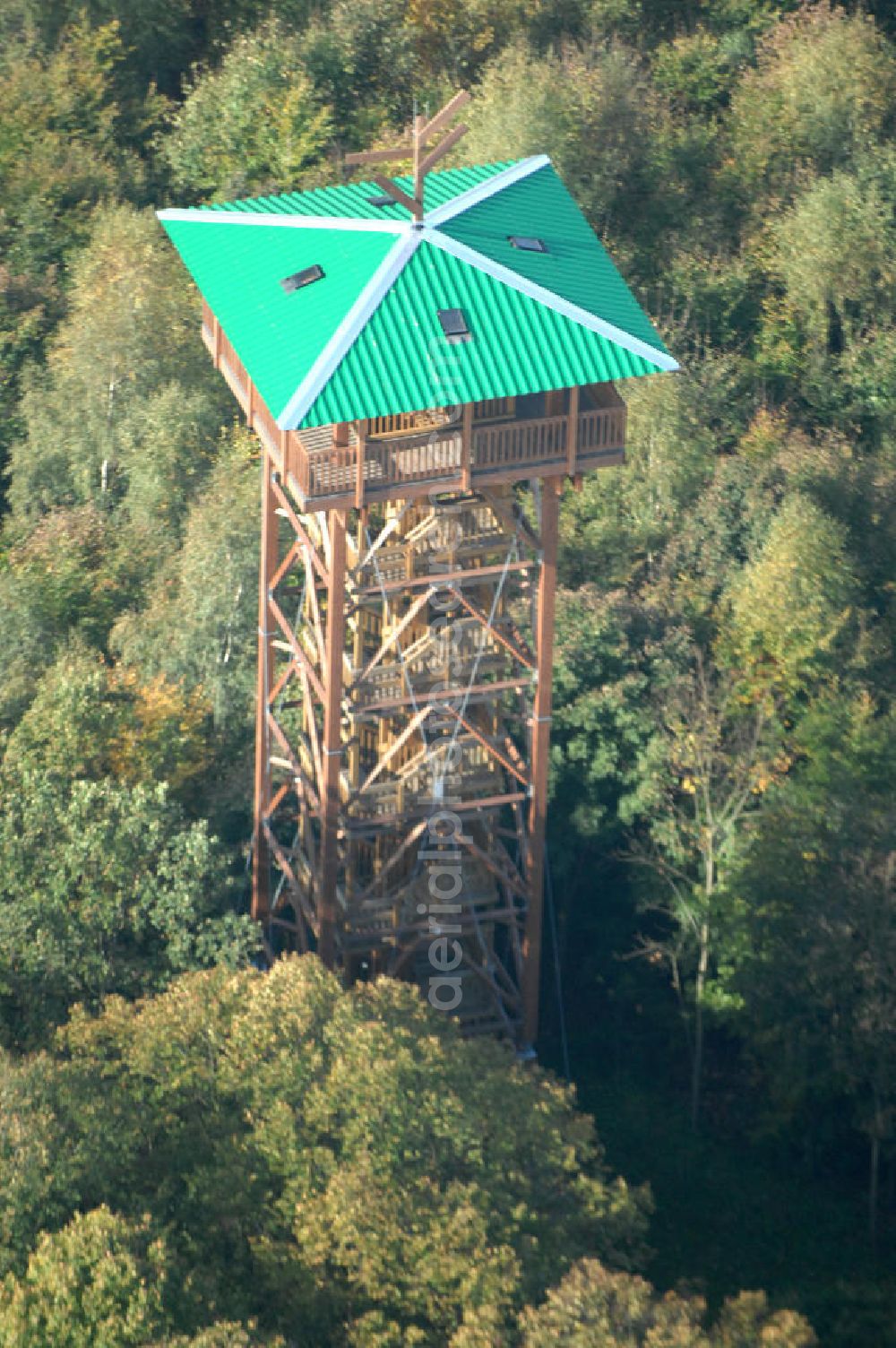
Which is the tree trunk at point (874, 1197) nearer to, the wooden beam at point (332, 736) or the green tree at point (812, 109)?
the wooden beam at point (332, 736)

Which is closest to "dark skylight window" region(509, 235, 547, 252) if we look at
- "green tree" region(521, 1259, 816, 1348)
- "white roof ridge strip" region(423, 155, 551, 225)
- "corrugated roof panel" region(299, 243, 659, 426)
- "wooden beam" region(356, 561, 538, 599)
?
"white roof ridge strip" region(423, 155, 551, 225)

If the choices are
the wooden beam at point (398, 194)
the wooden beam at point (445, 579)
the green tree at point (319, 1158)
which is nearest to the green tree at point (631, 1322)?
the green tree at point (319, 1158)

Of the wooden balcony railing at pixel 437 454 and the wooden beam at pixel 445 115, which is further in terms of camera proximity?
the wooden balcony railing at pixel 437 454

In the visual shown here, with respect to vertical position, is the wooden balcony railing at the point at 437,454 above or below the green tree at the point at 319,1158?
above

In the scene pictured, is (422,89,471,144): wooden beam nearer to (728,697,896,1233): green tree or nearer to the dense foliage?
the dense foliage

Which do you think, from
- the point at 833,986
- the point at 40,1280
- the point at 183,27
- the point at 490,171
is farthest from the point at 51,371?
the point at 40,1280

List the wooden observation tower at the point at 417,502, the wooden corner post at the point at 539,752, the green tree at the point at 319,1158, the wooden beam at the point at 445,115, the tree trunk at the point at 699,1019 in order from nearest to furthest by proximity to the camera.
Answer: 1. the green tree at the point at 319,1158
2. the wooden beam at the point at 445,115
3. the wooden observation tower at the point at 417,502
4. the wooden corner post at the point at 539,752
5. the tree trunk at the point at 699,1019
